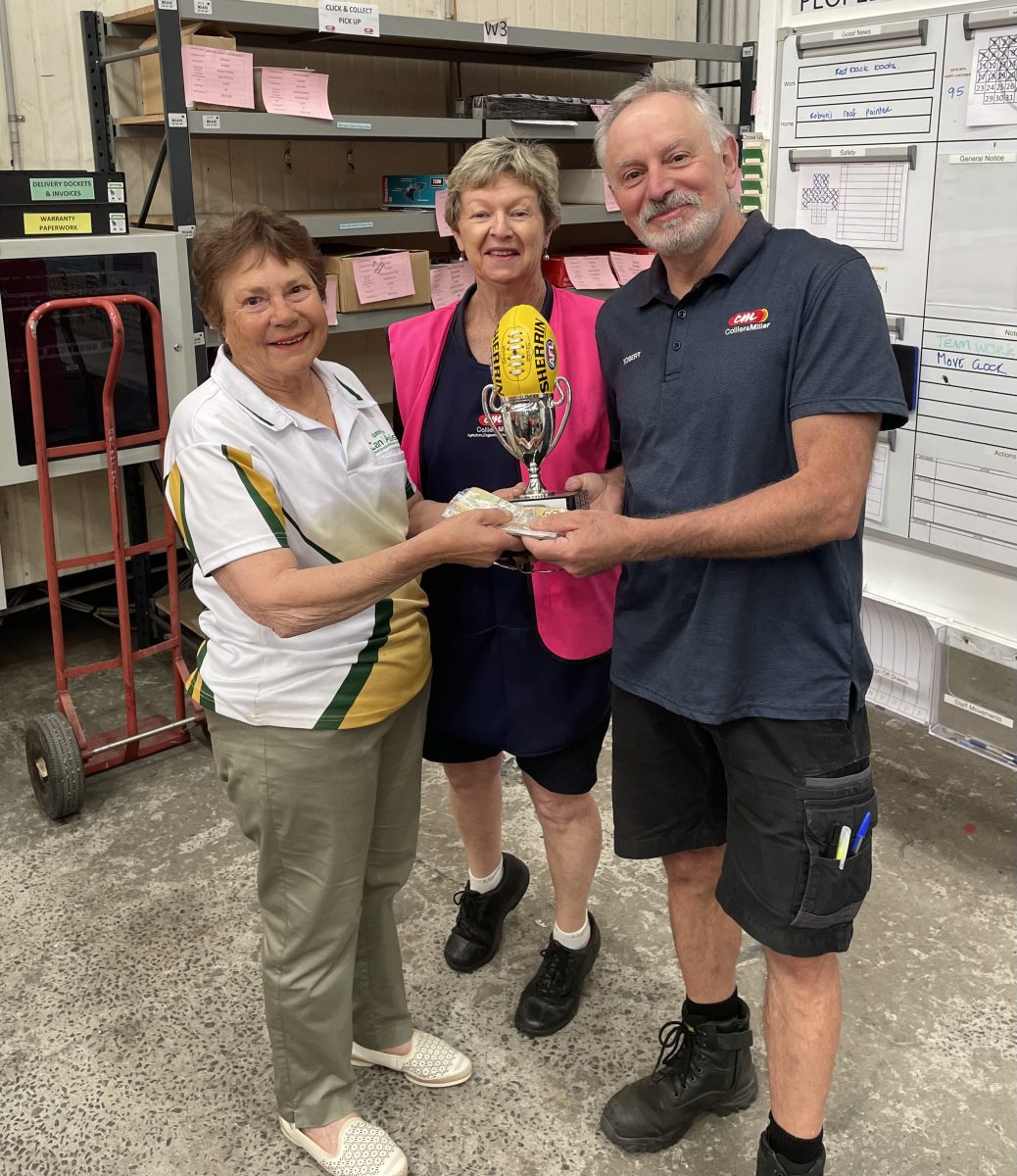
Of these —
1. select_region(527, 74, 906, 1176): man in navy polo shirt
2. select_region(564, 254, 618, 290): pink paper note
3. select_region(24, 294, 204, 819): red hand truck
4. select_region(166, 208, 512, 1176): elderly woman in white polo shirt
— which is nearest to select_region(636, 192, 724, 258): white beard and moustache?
select_region(527, 74, 906, 1176): man in navy polo shirt

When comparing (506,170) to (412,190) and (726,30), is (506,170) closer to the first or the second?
(412,190)

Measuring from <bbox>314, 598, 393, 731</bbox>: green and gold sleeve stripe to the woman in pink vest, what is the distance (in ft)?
0.84

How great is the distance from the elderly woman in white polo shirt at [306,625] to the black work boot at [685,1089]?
0.40 meters

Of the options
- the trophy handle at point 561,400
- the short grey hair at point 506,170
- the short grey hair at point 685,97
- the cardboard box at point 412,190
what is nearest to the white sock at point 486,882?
the trophy handle at point 561,400

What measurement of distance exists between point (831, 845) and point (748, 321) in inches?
29.2

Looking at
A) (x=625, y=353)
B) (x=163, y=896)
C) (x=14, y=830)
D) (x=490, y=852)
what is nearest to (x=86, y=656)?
(x=14, y=830)

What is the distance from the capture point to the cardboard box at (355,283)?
3.58 m

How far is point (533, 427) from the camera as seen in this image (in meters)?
1.75

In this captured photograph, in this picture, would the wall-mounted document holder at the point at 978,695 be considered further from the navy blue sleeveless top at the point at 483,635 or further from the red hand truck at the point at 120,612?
the red hand truck at the point at 120,612

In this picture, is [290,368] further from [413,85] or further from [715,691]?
[413,85]

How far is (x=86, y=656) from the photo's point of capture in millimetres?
4188

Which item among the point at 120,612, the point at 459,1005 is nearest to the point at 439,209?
the point at 120,612

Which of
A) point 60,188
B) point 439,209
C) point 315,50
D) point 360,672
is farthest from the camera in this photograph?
point 315,50

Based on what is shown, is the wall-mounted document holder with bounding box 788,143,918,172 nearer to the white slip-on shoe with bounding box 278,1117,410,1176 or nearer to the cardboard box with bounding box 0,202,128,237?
the cardboard box with bounding box 0,202,128,237
